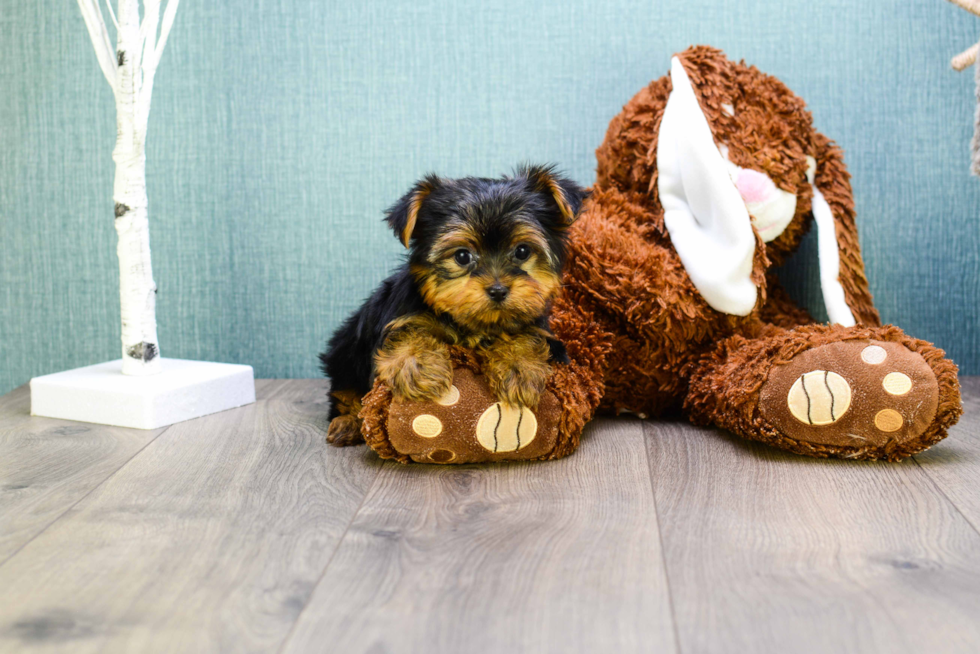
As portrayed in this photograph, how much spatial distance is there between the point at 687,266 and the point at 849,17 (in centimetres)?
118

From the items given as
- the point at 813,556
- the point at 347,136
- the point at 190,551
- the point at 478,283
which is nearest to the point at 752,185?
the point at 478,283

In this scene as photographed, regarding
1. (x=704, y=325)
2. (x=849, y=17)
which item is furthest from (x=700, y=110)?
(x=849, y=17)

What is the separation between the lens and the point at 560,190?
184cm

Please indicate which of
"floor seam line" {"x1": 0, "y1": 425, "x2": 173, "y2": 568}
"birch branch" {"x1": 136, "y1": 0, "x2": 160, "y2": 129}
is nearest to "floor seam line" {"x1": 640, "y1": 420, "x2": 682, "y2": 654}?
"floor seam line" {"x1": 0, "y1": 425, "x2": 173, "y2": 568}

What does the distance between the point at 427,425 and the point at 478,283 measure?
1.17ft

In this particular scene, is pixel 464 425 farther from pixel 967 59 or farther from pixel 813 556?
pixel 967 59

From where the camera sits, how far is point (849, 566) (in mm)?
1336

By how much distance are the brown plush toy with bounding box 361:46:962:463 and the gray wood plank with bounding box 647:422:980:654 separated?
16 cm

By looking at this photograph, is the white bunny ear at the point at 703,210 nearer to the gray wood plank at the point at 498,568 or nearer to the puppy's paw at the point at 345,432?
the gray wood plank at the point at 498,568

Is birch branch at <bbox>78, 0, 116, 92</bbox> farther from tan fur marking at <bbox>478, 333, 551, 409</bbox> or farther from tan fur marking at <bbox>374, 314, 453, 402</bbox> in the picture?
tan fur marking at <bbox>478, 333, 551, 409</bbox>

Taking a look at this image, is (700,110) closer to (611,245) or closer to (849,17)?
(611,245)

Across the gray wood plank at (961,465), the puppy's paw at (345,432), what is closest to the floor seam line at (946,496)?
the gray wood plank at (961,465)

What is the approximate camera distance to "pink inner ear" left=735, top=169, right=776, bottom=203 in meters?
2.30

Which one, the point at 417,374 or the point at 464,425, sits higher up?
the point at 417,374
